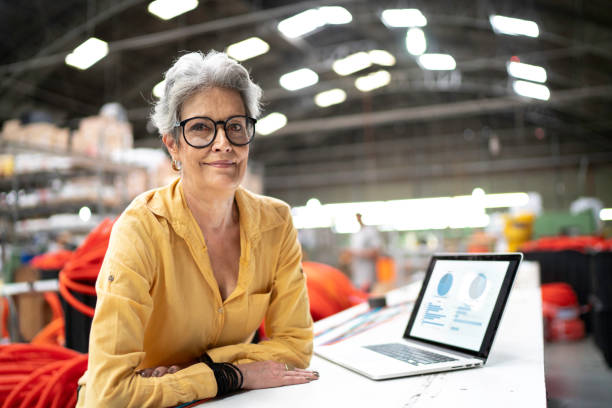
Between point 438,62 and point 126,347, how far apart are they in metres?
11.7

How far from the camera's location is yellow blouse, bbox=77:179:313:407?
101cm

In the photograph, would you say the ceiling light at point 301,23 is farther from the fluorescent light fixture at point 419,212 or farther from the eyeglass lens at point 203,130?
the eyeglass lens at point 203,130

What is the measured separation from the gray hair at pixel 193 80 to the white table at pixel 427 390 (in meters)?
0.63

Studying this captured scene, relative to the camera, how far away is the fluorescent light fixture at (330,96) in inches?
557

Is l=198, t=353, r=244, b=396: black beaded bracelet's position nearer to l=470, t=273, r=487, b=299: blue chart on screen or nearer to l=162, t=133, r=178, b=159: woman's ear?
l=162, t=133, r=178, b=159: woman's ear

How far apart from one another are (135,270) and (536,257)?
561 centimetres

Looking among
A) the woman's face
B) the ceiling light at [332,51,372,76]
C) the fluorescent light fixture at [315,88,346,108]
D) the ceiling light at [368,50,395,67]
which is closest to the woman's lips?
the woman's face

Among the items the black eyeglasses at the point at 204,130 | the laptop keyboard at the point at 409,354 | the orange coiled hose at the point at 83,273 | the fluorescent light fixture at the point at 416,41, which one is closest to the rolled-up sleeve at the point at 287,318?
the laptop keyboard at the point at 409,354

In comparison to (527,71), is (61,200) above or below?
below

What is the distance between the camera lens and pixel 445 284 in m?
1.51

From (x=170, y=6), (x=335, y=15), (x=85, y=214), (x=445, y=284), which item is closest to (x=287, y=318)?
(x=445, y=284)

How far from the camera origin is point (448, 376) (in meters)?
1.17

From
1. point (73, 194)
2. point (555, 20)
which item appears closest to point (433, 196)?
point (555, 20)

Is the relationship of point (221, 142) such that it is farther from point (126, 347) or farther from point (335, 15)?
point (335, 15)
